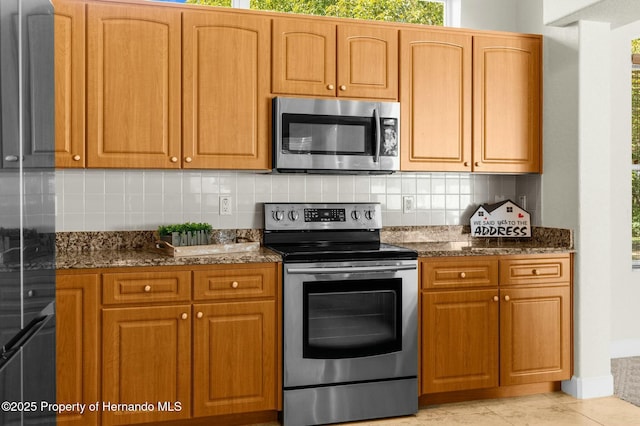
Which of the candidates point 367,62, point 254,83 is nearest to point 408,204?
point 367,62

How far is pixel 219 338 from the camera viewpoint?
2795 millimetres

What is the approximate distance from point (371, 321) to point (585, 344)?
1.34 metres

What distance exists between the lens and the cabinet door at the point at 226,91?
3.04 metres

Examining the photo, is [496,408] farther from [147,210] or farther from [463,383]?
[147,210]

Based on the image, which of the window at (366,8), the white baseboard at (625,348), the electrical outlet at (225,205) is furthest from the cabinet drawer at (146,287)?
the white baseboard at (625,348)

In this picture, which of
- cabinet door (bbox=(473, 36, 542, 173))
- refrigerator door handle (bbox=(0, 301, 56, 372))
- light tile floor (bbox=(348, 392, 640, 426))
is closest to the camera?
refrigerator door handle (bbox=(0, 301, 56, 372))

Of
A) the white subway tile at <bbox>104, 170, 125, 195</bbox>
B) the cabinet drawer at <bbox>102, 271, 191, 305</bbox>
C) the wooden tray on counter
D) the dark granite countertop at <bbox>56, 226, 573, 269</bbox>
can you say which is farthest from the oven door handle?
the white subway tile at <bbox>104, 170, 125, 195</bbox>

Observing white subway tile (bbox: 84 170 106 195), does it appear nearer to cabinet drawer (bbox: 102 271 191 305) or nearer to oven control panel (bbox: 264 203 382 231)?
cabinet drawer (bbox: 102 271 191 305)

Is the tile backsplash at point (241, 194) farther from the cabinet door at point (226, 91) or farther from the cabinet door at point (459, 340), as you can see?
the cabinet door at point (459, 340)

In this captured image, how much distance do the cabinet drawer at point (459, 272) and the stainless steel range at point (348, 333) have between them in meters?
0.10

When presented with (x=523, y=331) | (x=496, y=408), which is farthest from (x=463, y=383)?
(x=523, y=331)

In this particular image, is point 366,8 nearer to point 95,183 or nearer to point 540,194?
point 540,194

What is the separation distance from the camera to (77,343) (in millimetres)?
2609

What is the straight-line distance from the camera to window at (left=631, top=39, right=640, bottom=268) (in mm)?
4273
